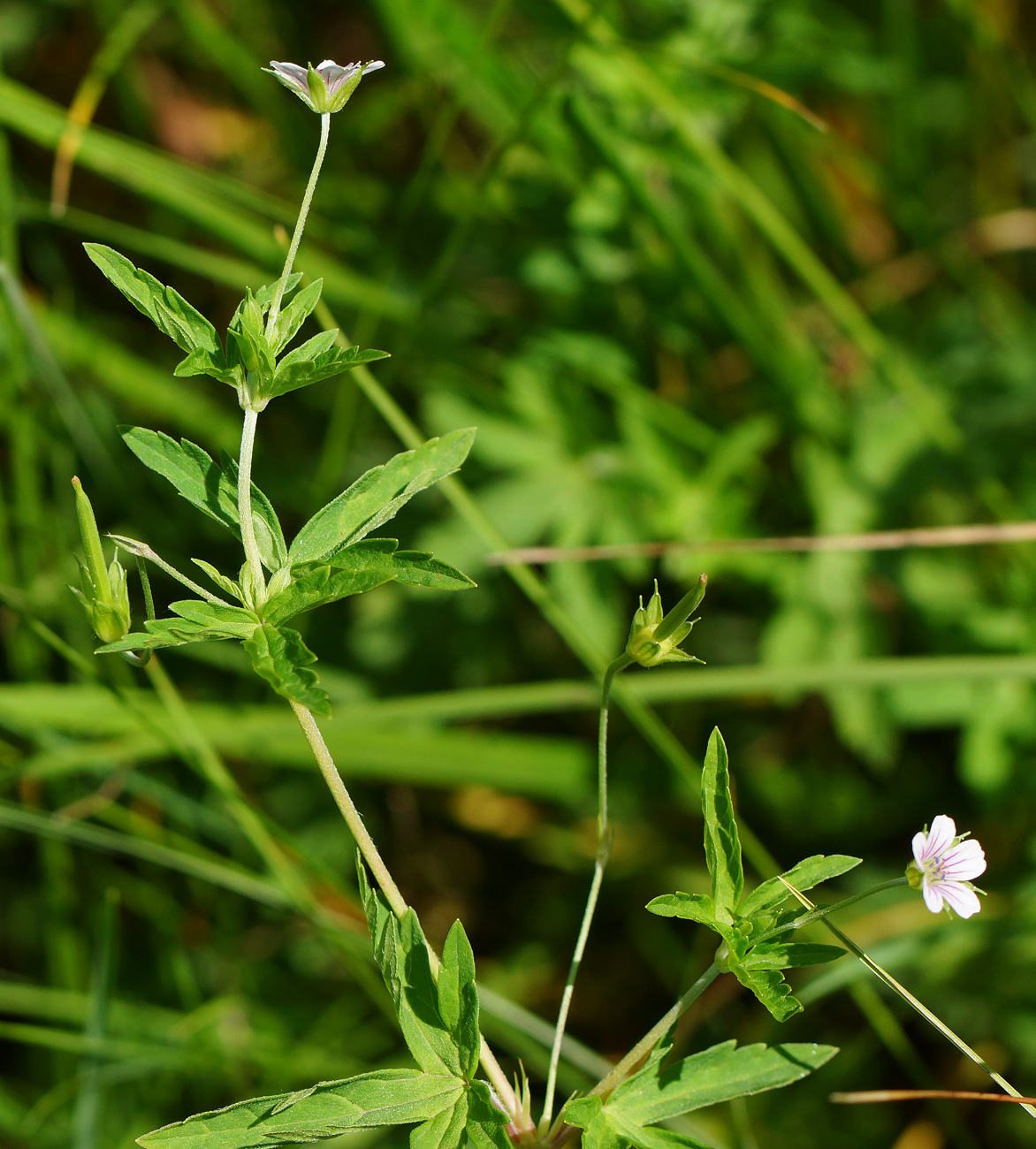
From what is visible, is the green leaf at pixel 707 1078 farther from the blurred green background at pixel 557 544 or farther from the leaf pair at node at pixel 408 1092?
the blurred green background at pixel 557 544

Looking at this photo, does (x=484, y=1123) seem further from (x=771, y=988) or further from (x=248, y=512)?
(x=248, y=512)

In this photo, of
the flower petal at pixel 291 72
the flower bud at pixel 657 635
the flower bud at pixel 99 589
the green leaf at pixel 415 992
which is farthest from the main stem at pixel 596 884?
the flower petal at pixel 291 72

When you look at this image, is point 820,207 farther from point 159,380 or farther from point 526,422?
point 159,380

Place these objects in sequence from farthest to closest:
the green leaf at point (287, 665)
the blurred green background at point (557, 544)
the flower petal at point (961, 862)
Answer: the blurred green background at point (557, 544) < the flower petal at point (961, 862) < the green leaf at point (287, 665)

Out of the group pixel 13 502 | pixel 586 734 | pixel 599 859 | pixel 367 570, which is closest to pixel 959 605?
pixel 586 734

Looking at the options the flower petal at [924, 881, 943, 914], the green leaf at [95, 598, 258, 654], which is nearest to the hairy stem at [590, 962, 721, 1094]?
the flower petal at [924, 881, 943, 914]

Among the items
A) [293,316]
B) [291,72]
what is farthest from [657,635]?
[291,72]
